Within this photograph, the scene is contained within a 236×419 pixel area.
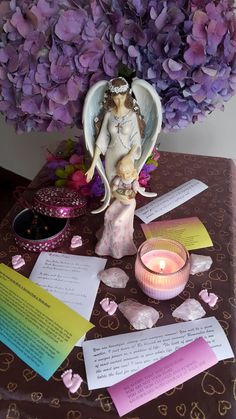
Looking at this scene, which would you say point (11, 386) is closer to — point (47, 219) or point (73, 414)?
point (73, 414)

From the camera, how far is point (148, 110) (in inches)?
30.6

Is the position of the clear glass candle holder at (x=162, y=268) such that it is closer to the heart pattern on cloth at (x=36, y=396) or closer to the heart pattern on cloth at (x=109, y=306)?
the heart pattern on cloth at (x=109, y=306)

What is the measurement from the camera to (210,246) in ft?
2.89

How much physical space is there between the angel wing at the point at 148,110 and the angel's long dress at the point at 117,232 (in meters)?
0.09

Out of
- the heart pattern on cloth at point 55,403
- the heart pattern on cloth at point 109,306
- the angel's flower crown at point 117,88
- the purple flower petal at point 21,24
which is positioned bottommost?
the heart pattern on cloth at point 109,306

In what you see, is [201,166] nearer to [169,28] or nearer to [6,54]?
[169,28]

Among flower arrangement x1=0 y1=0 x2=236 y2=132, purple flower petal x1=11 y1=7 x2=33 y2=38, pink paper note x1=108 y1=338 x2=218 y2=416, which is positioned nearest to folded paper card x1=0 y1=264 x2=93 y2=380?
pink paper note x1=108 y1=338 x2=218 y2=416

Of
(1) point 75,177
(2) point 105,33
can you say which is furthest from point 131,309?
(2) point 105,33

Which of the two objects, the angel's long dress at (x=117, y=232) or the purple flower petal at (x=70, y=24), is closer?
the purple flower petal at (x=70, y=24)

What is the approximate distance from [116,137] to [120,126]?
23 mm

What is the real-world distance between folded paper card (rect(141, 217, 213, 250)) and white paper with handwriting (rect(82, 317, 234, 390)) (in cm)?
20

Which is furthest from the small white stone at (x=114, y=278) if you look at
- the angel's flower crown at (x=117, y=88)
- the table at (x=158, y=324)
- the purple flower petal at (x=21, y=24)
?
the purple flower petal at (x=21, y=24)

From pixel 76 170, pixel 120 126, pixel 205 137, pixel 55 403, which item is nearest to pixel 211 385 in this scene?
pixel 55 403

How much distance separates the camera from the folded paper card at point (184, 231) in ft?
2.91
